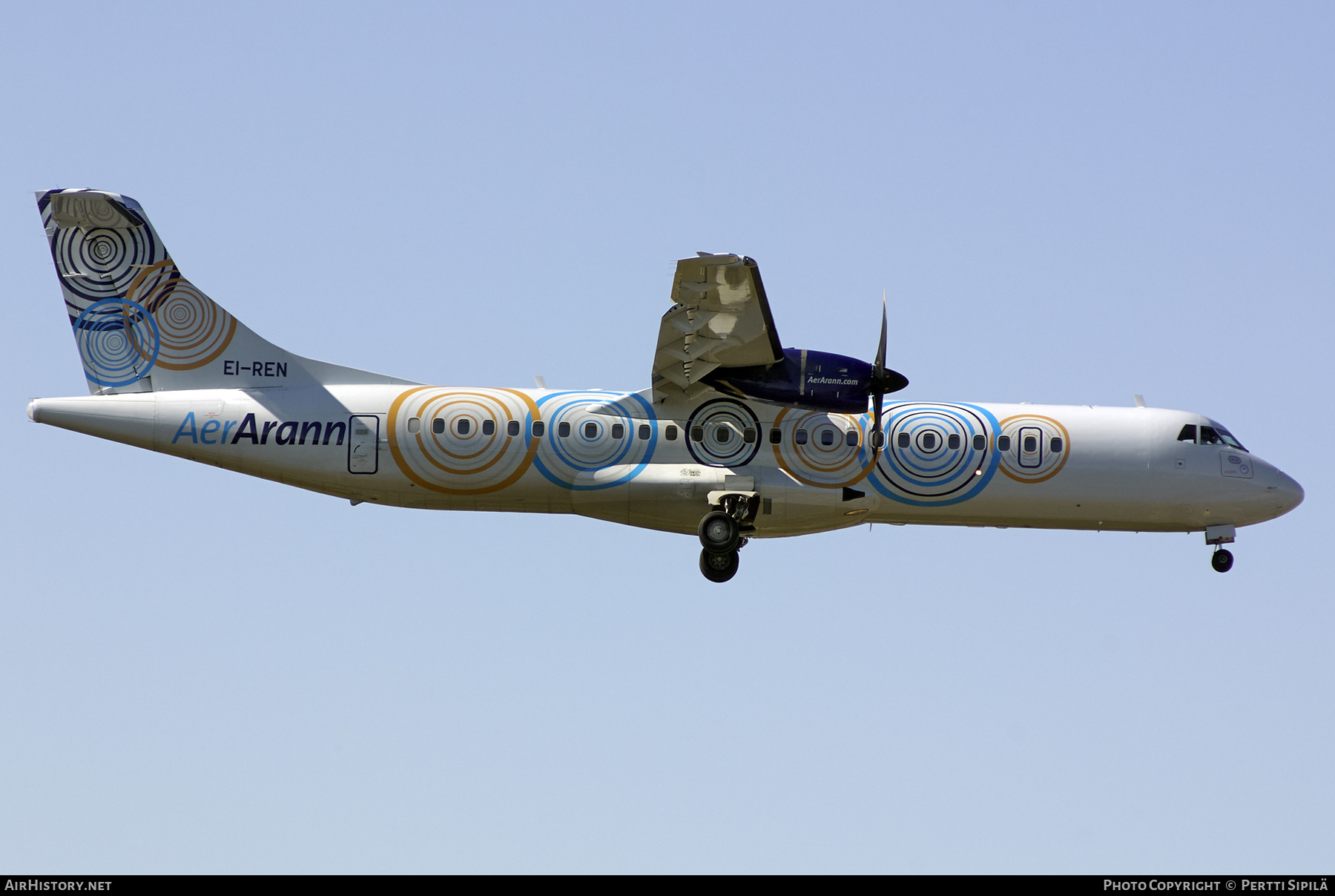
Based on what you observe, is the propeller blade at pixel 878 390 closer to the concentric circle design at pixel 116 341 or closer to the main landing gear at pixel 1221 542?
the main landing gear at pixel 1221 542

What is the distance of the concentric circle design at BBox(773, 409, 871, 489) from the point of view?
75.1 ft

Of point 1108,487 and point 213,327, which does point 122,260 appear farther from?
point 1108,487

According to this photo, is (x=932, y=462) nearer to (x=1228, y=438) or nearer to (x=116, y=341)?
(x=1228, y=438)

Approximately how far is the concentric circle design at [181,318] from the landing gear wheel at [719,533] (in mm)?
9013

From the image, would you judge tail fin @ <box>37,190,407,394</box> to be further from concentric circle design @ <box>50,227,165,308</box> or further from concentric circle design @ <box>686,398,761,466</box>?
concentric circle design @ <box>686,398,761,466</box>

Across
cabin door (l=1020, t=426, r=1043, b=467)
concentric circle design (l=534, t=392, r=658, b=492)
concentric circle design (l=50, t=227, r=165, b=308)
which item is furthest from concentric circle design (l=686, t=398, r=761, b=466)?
concentric circle design (l=50, t=227, r=165, b=308)

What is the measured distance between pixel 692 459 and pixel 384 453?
16.7 feet

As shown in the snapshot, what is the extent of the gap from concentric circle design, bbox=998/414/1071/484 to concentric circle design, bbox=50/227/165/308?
1558 centimetres

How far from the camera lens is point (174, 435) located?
22766 millimetres

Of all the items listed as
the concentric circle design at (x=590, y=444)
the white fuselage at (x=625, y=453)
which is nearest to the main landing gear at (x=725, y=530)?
the white fuselage at (x=625, y=453)

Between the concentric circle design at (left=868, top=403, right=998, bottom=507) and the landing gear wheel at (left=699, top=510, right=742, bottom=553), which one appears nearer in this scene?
the landing gear wheel at (left=699, top=510, right=742, bottom=553)

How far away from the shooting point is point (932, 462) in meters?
23.2

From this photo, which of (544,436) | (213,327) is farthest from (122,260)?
(544,436)

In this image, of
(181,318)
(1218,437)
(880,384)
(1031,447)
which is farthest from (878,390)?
(181,318)
